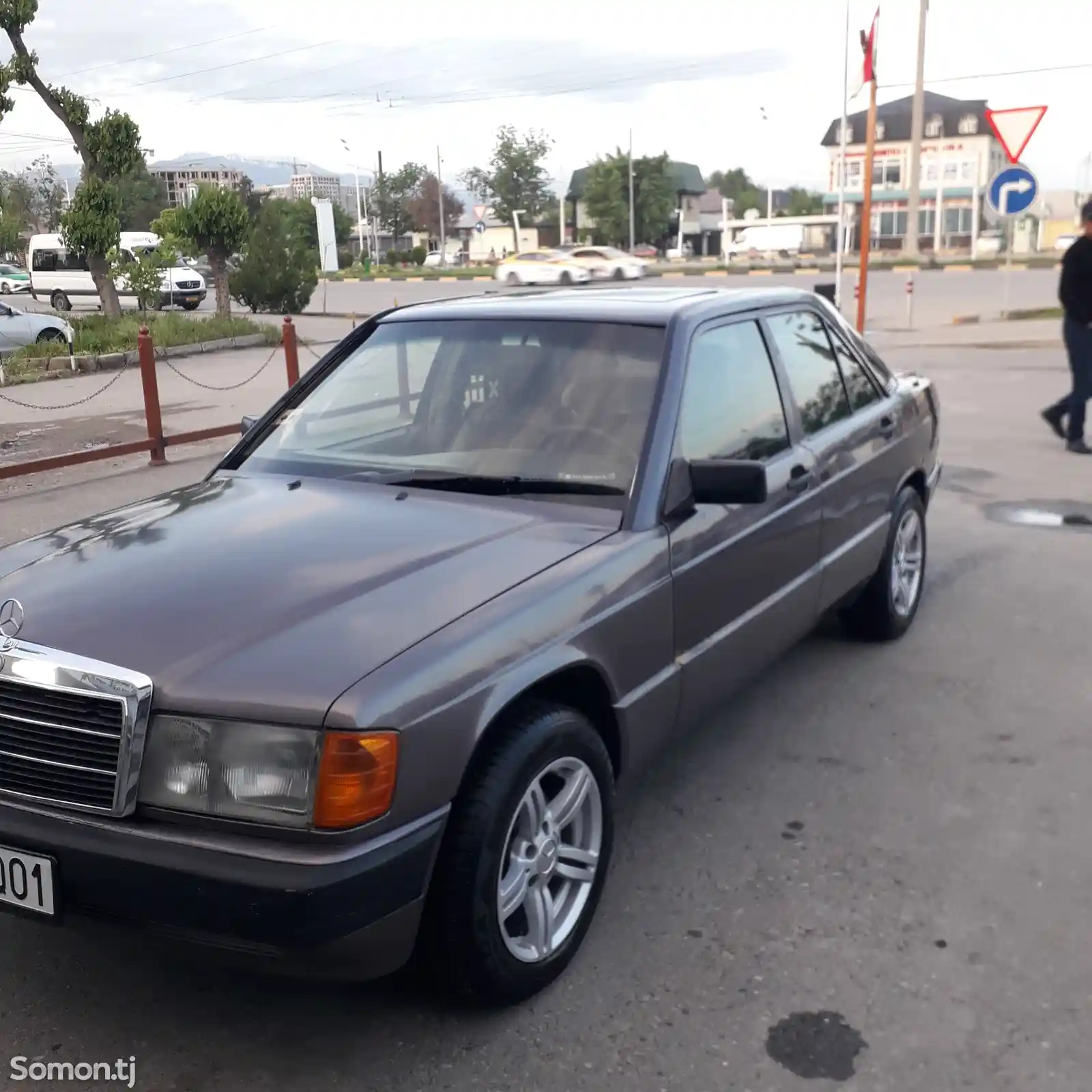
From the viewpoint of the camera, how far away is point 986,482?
29.1ft

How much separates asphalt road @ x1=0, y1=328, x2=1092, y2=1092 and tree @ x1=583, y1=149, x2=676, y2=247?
7652 centimetres

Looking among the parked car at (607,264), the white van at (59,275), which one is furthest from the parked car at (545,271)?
the white van at (59,275)

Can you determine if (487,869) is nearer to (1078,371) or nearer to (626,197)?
(1078,371)

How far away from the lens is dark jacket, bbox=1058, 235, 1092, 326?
30.8 feet

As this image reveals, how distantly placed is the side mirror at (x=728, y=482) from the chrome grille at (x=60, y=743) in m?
1.70

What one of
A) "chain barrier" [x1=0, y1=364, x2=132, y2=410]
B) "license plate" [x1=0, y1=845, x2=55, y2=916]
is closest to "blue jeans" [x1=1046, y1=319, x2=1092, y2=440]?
"chain barrier" [x1=0, y1=364, x2=132, y2=410]

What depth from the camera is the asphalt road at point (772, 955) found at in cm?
272

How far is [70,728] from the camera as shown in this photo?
258cm

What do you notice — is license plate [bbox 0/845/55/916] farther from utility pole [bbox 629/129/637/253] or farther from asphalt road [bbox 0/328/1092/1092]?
utility pole [bbox 629/129/637/253]

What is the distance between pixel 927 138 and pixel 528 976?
119m

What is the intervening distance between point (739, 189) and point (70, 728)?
163505 millimetres

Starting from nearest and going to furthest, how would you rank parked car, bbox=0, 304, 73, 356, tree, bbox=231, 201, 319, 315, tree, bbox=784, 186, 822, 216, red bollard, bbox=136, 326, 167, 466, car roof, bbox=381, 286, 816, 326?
car roof, bbox=381, 286, 816, 326, red bollard, bbox=136, 326, 167, 466, parked car, bbox=0, 304, 73, 356, tree, bbox=231, 201, 319, 315, tree, bbox=784, 186, 822, 216

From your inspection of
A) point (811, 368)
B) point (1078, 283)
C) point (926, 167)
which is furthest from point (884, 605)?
point (926, 167)

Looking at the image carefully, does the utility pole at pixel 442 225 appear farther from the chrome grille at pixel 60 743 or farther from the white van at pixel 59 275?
the chrome grille at pixel 60 743
